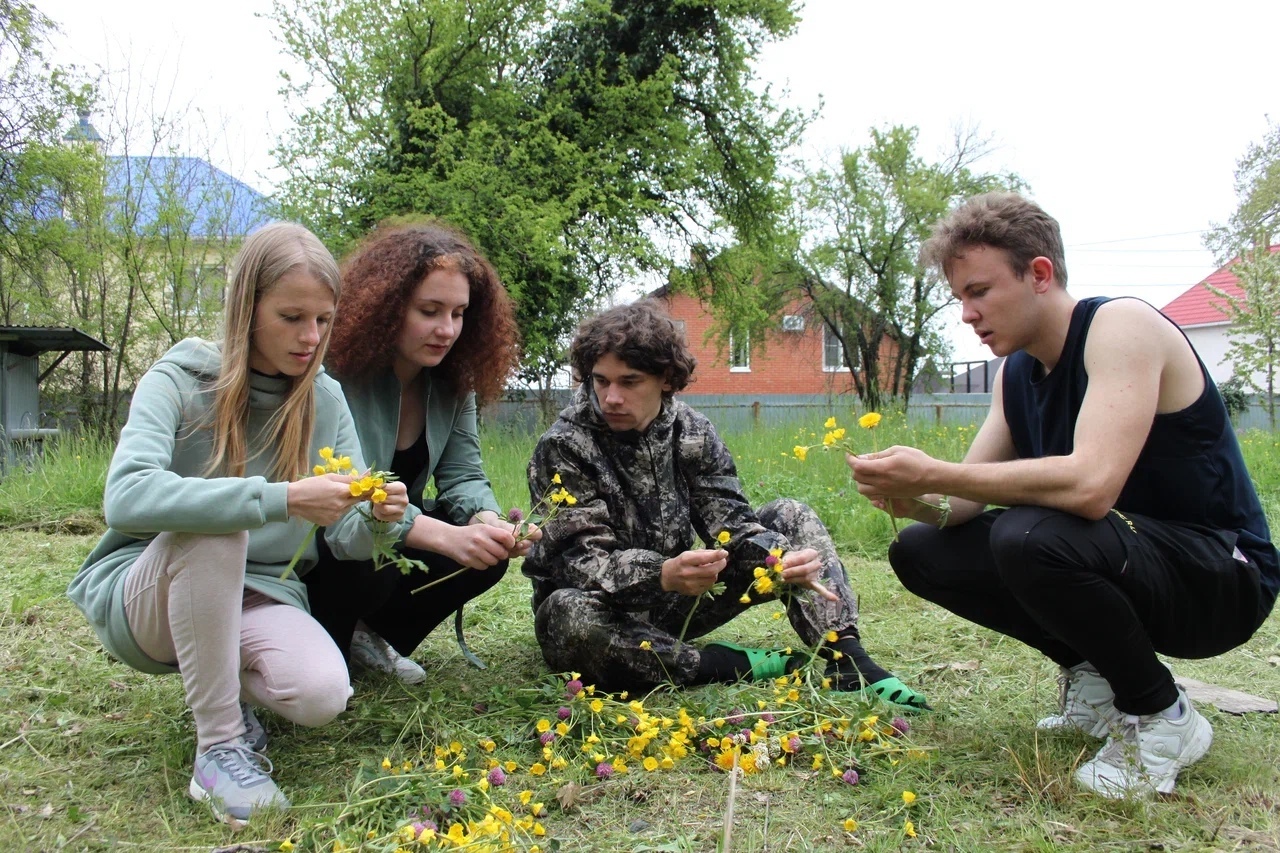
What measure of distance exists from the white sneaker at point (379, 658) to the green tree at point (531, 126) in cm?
1010

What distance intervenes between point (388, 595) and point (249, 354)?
0.77 metres

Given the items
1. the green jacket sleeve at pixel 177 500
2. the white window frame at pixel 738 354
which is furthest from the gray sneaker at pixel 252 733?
the white window frame at pixel 738 354

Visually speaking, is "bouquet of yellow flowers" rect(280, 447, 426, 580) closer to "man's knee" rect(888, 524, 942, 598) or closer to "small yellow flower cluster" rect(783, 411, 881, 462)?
"small yellow flower cluster" rect(783, 411, 881, 462)

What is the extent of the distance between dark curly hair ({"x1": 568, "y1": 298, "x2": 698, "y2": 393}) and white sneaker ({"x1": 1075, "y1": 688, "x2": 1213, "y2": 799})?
139 centimetres

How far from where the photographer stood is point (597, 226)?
13711mm

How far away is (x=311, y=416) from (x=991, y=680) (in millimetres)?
2090

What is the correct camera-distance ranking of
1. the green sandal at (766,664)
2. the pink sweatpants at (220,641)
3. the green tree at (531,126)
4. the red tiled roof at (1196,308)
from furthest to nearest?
1. the red tiled roof at (1196,308)
2. the green tree at (531,126)
3. the green sandal at (766,664)
4. the pink sweatpants at (220,641)

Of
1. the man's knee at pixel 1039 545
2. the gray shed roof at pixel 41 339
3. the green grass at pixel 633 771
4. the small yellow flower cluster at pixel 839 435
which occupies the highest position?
the gray shed roof at pixel 41 339

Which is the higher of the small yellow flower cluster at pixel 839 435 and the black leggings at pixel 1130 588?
Result: the small yellow flower cluster at pixel 839 435

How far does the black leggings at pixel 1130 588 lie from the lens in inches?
71.2

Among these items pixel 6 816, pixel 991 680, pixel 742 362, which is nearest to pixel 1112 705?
pixel 991 680

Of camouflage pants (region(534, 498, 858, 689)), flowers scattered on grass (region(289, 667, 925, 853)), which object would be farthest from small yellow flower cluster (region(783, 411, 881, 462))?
flowers scattered on grass (region(289, 667, 925, 853))

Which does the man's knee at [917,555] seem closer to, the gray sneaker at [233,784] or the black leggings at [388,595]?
the black leggings at [388,595]

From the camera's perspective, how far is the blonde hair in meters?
1.96
